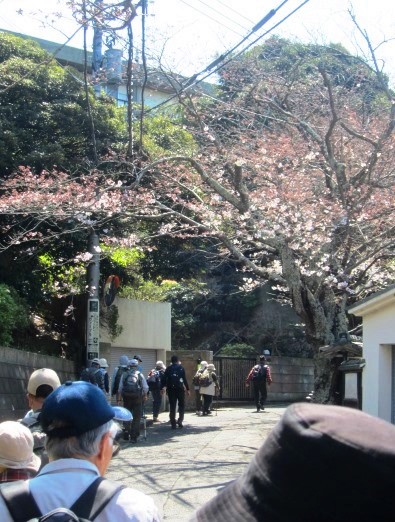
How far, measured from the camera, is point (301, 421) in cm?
127

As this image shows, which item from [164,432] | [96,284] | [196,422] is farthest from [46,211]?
[196,422]

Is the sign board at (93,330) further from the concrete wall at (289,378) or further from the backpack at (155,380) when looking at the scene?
the concrete wall at (289,378)

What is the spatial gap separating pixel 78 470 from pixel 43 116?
16.9 m

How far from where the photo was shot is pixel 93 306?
1666cm

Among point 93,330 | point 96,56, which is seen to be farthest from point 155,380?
point 96,56

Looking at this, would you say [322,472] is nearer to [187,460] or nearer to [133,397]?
[187,460]

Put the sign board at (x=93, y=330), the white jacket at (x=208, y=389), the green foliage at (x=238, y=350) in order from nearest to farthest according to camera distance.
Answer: the sign board at (x=93, y=330)
the white jacket at (x=208, y=389)
the green foliage at (x=238, y=350)

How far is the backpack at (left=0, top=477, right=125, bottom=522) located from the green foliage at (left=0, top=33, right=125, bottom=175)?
15.4 meters

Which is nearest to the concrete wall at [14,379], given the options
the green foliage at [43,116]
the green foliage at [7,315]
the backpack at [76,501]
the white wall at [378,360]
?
the green foliage at [7,315]

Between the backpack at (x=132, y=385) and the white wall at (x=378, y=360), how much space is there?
14.1 feet

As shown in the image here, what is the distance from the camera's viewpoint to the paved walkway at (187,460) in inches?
390

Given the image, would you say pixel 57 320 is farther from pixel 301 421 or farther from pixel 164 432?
pixel 301 421

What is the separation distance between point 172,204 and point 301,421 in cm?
1738

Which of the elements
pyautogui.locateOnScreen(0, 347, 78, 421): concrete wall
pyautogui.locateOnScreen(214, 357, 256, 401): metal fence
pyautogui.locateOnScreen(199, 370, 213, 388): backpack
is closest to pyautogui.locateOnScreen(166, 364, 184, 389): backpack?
pyautogui.locateOnScreen(0, 347, 78, 421): concrete wall
